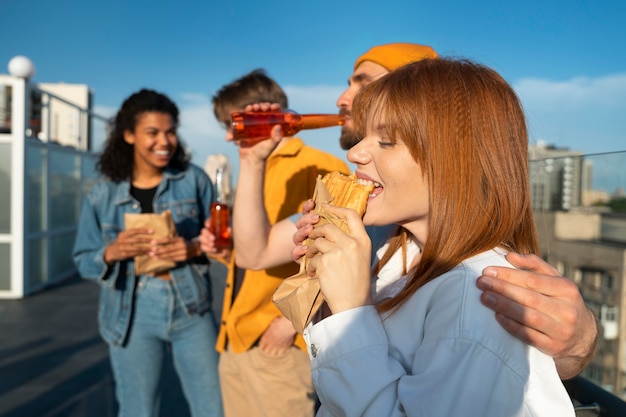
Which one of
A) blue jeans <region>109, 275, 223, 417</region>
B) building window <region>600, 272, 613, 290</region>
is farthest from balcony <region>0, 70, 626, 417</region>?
blue jeans <region>109, 275, 223, 417</region>

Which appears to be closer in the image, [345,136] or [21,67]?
[345,136]

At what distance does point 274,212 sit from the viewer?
103 inches

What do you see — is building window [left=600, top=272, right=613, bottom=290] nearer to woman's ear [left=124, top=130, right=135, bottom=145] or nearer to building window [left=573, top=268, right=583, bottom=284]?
building window [left=573, top=268, right=583, bottom=284]

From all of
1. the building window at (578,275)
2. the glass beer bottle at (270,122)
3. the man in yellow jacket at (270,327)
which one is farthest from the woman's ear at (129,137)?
the building window at (578,275)

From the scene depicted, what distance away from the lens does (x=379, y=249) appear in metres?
1.75

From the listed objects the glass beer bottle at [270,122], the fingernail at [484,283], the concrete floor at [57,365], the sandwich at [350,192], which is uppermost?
the glass beer bottle at [270,122]

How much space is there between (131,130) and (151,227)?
88cm

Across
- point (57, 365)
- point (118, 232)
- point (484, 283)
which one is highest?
point (484, 283)

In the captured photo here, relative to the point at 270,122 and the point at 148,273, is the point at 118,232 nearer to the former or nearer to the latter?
the point at 148,273

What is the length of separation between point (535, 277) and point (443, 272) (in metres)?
0.21

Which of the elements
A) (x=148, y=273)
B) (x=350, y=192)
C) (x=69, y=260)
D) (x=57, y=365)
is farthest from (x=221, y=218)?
(x=69, y=260)

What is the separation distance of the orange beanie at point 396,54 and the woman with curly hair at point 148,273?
1.55 meters

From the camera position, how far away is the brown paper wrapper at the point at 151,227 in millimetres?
2883

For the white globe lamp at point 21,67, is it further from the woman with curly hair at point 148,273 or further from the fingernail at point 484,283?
the fingernail at point 484,283
